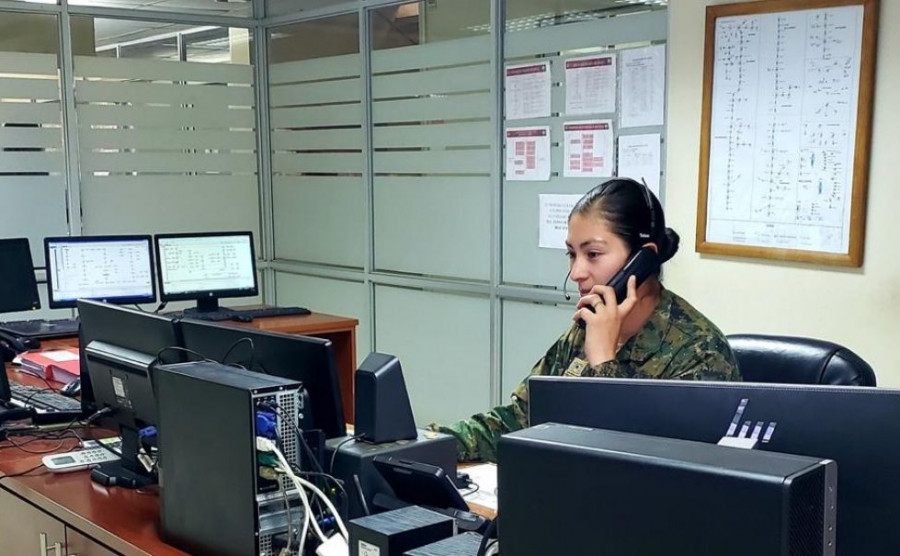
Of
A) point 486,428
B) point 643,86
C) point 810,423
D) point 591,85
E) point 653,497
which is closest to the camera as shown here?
point 653,497

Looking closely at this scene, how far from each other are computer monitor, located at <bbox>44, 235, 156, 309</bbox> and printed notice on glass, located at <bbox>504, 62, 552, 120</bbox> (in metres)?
1.74

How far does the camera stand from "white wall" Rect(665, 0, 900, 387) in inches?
111

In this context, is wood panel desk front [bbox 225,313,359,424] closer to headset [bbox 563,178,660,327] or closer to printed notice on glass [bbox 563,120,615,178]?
printed notice on glass [bbox 563,120,615,178]

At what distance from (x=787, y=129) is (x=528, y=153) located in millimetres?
1242

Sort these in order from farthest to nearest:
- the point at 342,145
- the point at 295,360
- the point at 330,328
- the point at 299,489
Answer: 1. the point at 342,145
2. the point at 330,328
3. the point at 295,360
4. the point at 299,489

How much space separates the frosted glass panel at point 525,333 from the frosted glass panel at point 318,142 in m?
1.13

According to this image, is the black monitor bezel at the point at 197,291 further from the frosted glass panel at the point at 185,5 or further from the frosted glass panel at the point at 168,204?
the frosted glass panel at the point at 185,5

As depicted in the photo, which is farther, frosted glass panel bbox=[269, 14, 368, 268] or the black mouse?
frosted glass panel bbox=[269, 14, 368, 268]

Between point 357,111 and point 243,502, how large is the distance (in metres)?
3.56

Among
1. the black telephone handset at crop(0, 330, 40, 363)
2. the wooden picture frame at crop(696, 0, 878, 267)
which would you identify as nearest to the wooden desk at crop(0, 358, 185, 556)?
the black telephone handset at crop(0, 330, 40, 363)

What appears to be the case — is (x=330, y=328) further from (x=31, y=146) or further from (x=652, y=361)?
(x=652, y=361)

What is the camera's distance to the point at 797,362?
2.11 meters

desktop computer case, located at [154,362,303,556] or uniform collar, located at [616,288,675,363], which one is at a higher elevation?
uniform collar, located at [616,288,675,363]

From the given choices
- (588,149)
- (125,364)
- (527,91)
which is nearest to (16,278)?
(125,364)
